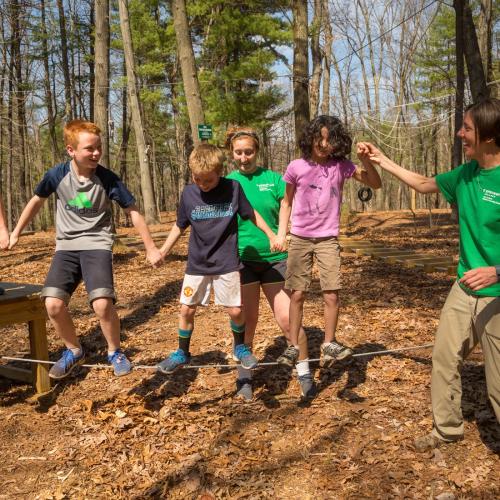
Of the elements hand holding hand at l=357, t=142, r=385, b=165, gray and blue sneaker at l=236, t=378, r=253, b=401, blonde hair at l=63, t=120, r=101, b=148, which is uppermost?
blonde hair at l=63, t=120, r=101, b=148

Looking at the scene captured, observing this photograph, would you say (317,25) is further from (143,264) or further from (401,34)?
(401,34)

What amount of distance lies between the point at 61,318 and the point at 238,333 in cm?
135

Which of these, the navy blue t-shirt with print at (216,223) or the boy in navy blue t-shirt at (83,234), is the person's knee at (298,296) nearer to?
the navy blue t-shirt with print at (216,223)

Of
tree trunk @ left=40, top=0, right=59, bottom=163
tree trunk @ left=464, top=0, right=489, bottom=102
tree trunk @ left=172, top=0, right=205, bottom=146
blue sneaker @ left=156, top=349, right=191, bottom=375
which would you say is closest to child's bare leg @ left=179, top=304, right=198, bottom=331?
blue sneaker @ left=156, top=349, right=191, bottom=375

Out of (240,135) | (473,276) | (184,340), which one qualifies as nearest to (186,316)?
(184,340)

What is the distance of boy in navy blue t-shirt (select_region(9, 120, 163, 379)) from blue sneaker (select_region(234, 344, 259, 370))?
823 millimetres

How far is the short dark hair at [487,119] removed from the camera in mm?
2811

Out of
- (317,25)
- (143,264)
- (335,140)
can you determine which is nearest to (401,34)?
(317,25)

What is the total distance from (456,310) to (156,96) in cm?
2014

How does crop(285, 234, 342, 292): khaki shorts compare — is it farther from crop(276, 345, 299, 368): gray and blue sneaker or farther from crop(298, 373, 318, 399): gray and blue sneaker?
crop(298, 373, 318, 399): gray and blue sneaker

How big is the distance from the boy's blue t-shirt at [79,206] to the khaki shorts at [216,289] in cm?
71

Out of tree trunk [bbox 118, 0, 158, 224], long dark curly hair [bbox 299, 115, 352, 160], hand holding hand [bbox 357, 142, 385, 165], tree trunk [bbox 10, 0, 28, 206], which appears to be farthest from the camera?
tree trunk [bbox 10, 0, 28, 206]

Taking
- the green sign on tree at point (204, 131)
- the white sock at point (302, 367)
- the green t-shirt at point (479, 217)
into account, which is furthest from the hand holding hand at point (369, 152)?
the green sign on tree at point (204, 131)

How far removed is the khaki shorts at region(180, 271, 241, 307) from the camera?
12.2 ft
